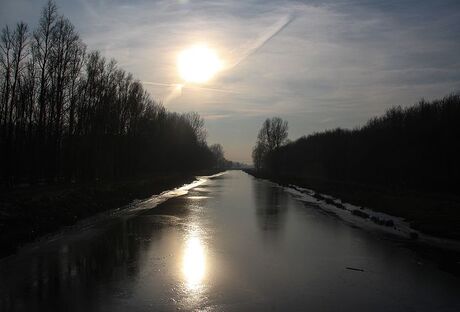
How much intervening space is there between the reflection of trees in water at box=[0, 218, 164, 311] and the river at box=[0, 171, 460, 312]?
0.9 inches

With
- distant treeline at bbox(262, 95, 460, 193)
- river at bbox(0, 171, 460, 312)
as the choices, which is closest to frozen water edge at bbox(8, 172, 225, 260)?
river at bbox(0, 171, 460, 312)

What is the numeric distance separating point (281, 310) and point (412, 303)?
3.02 m

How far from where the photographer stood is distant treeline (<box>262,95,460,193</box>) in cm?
4941

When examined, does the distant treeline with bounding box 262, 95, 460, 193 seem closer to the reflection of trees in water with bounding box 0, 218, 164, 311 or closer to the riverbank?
the riverbank

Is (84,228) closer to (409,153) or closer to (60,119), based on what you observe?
(60,119)

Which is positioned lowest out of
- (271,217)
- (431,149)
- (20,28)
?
(271,217)

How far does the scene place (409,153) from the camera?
56.0 meters

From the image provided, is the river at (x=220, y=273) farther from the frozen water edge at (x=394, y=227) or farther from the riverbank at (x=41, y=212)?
the frozen water edge at (x=394, y=227)

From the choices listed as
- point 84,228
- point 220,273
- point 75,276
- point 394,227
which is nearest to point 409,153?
point 394,227

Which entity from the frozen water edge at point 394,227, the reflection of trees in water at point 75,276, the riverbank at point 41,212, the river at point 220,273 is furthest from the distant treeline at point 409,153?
the reflection of trees in water at point 75,276

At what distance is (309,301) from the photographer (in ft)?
29.8

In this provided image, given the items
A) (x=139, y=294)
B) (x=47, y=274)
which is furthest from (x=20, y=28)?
(x=139, y=294)

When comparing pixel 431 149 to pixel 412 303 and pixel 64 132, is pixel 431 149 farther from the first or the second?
pixel 412 303

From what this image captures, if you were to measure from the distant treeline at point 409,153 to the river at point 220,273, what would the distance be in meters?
35.2
